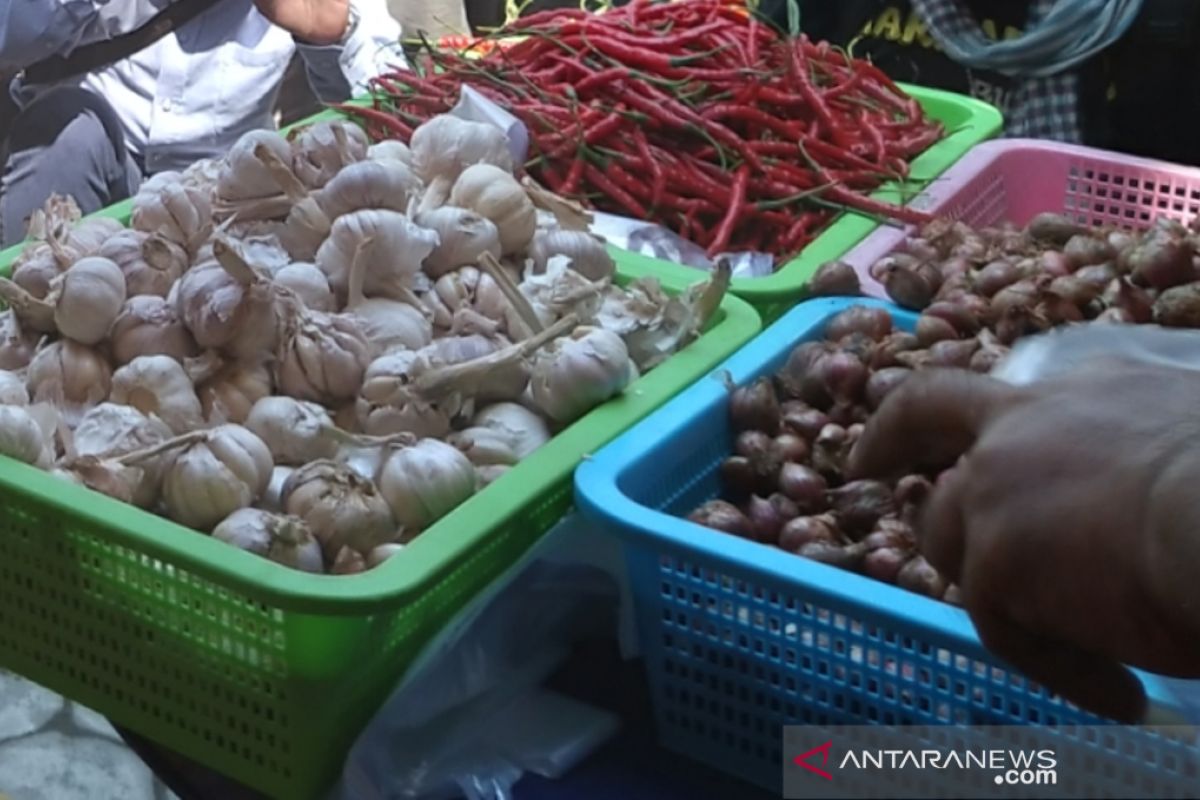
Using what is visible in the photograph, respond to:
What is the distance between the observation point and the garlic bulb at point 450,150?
155 centimetres

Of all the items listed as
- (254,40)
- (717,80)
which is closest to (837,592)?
(717,80)

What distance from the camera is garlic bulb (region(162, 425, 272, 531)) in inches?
43.9

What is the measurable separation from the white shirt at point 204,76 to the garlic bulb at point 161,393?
5.03 ft

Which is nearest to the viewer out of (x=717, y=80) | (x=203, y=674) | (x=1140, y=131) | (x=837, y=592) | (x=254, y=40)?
(x=837, y=592)

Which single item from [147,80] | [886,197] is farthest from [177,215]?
[147,80]

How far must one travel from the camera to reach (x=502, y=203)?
1.46 metres

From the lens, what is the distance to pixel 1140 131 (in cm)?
236

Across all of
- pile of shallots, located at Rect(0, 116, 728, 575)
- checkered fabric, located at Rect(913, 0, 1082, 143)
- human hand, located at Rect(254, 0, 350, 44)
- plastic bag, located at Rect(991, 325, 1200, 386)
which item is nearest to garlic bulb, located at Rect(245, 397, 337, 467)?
pile of shallots, located at Rect(0, 116, 728, 575)

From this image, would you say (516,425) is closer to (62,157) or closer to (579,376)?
(579,376)

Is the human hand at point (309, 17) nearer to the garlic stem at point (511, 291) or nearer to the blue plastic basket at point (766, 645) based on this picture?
the garlic stem at point (511, 291)

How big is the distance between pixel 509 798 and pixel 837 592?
0.96 feet

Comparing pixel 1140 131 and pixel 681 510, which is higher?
pixel 681 510

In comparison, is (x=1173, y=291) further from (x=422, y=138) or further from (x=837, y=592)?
(x=422, y=138)

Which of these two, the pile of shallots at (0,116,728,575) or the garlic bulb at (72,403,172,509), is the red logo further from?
the garlic bulb at (72,403,172,509)
